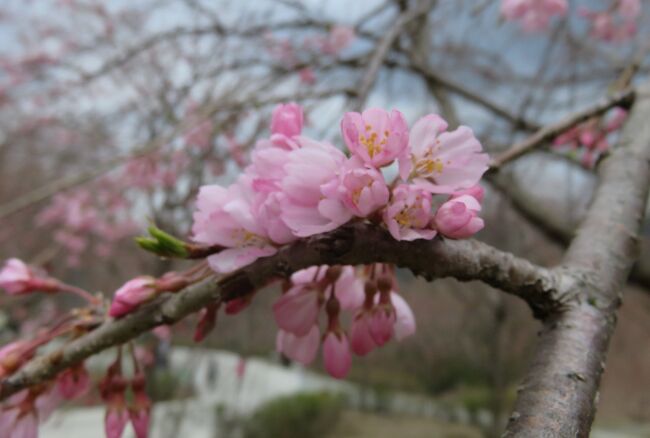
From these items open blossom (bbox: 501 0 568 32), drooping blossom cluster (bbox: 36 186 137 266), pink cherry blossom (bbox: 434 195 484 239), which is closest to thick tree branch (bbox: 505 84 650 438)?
pink cherry blossom (bbox: 434 195 484 239)

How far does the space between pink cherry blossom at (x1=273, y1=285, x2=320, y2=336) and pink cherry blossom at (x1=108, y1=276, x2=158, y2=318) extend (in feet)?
0.43

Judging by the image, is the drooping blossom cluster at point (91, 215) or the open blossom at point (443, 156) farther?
the drooping blossom cluster at point (91, 215)

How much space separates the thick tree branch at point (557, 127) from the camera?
30.8 inches

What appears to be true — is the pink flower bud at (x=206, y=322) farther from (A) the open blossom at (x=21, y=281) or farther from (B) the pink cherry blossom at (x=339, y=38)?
(B) the pink cherry blossom at (x=339, y=38)

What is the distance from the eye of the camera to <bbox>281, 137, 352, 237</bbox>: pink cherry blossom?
16.8 inches

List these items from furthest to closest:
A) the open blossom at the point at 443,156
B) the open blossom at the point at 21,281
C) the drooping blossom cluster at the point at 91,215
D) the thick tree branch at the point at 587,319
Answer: the drooping blossom cluster at the point at 91,215, the open blossom at the point at 21,281, the open blossom at the point at 443,156, the thick tree branch at the point at 587,319

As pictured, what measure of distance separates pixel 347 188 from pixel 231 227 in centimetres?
14

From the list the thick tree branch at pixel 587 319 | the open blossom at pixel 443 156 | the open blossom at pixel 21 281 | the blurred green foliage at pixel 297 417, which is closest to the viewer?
the thick tree branch at pixel 587 319

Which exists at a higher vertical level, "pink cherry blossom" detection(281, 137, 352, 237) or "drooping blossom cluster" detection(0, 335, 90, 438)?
"pink cherry blossom" detection(281, 137, 352, 237)

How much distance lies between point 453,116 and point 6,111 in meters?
5.39

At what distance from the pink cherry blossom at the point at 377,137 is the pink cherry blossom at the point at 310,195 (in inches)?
0.9

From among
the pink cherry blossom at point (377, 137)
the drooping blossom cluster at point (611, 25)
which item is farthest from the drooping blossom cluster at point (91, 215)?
the pink cherry blossom at point (377, 137)

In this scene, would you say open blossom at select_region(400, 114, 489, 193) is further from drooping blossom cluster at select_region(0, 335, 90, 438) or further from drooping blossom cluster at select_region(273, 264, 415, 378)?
drooping blossom cluster at select_region(0, 335, 90, 438)

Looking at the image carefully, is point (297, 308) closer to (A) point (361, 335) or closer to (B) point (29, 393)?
(A) point (361, 335)
